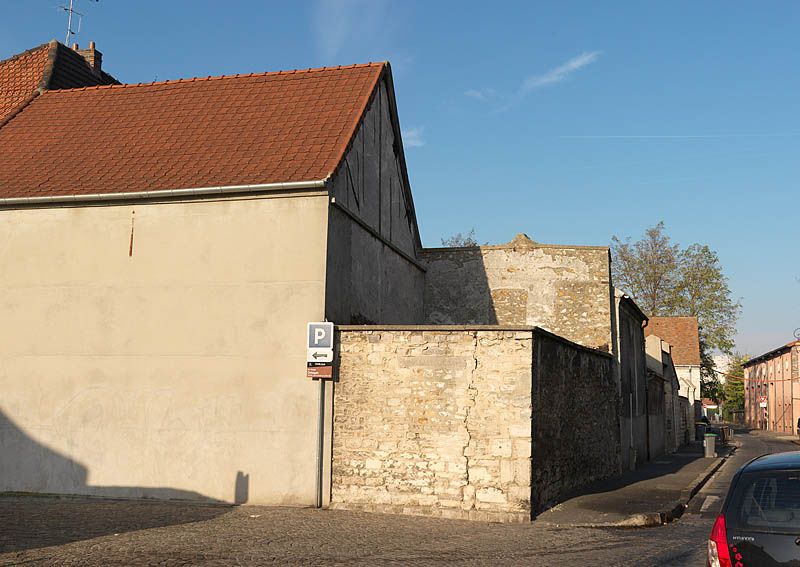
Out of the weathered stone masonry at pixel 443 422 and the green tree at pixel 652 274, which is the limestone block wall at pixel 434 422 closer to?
the weathered stone masonry at pixel 443 422

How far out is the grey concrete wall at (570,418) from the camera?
12820 millimetres

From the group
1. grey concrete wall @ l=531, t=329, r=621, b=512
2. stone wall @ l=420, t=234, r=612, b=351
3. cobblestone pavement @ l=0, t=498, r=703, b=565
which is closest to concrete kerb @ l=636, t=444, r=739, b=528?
cobblestone pavement @ l=0, t=498, r=703, b=565

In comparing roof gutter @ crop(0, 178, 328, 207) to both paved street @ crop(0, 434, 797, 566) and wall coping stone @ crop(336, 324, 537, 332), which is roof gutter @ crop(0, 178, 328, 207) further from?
paved street @ crop(0, 434, 797, 566)

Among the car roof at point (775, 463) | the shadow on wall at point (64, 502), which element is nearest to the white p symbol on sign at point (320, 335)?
the shadow on wall at point (64, 502)

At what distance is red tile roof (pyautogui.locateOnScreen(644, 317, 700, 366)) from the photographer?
4812 centimetres

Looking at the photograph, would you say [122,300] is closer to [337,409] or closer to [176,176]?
[176,176]

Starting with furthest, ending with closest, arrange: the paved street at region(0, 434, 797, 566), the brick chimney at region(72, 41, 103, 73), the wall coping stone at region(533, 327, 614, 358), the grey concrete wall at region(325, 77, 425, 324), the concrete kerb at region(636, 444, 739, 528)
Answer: the brick chimney at region(72, 41, 103, 73)
the grey concrete wall at region(325, 77, 425, 324)
the wall coping stone at region(533, 327, 614, 358)
the concrete kerb at region(636, 444, 739, 528)
the paved street at region(0, 434, 797, 566)

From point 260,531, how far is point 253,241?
541 centimetres

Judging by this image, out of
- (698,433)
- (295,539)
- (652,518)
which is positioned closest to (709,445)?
(652,518)

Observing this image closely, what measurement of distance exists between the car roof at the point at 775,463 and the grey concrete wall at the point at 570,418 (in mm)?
6532

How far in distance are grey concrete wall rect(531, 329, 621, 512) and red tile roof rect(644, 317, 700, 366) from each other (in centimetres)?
2962

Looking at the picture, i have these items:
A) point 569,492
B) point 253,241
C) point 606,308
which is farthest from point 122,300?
point 606,308

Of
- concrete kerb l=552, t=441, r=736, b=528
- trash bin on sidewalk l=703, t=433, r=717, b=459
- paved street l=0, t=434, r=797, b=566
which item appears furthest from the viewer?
trash bin on sidewalk l=703, t=433, r=717, b=459

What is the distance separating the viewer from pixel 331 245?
1359cm
